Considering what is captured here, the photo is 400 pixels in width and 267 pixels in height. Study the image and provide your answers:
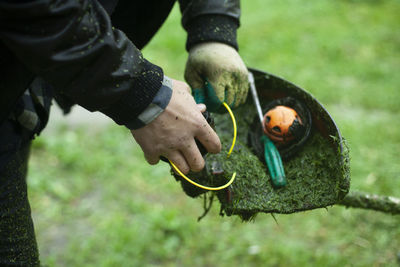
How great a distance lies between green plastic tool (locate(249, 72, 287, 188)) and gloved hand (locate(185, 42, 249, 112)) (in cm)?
7

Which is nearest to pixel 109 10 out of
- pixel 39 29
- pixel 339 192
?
pixel 39 29

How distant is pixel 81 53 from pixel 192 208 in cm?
197

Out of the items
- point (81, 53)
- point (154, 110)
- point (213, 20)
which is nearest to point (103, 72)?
point (81, 53)

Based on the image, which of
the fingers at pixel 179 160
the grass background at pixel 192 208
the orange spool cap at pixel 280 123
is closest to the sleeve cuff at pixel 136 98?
the fingers at pixel 179 160

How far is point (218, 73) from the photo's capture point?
146 centimetres

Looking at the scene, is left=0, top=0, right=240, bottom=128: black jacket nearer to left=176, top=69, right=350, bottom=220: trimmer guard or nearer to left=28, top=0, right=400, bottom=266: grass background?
left=176, top=69, right=350, bottom=220: trimmer guard

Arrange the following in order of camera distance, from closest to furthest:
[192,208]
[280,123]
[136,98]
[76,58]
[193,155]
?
1. [76,58]
2. [136,98]
3. [193,155]
4. [280,123]
5. [192,208]

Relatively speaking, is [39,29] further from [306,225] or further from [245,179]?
[306,225]

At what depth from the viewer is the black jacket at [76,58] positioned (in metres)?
0.90

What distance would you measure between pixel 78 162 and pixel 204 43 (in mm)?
1999

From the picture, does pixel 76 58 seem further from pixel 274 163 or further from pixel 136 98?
pixel 274 163

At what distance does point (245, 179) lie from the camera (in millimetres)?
1396

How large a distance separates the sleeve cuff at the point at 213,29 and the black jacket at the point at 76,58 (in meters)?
0.43

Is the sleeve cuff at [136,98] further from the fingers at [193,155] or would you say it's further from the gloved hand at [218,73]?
the gloved hand at [218,73]
